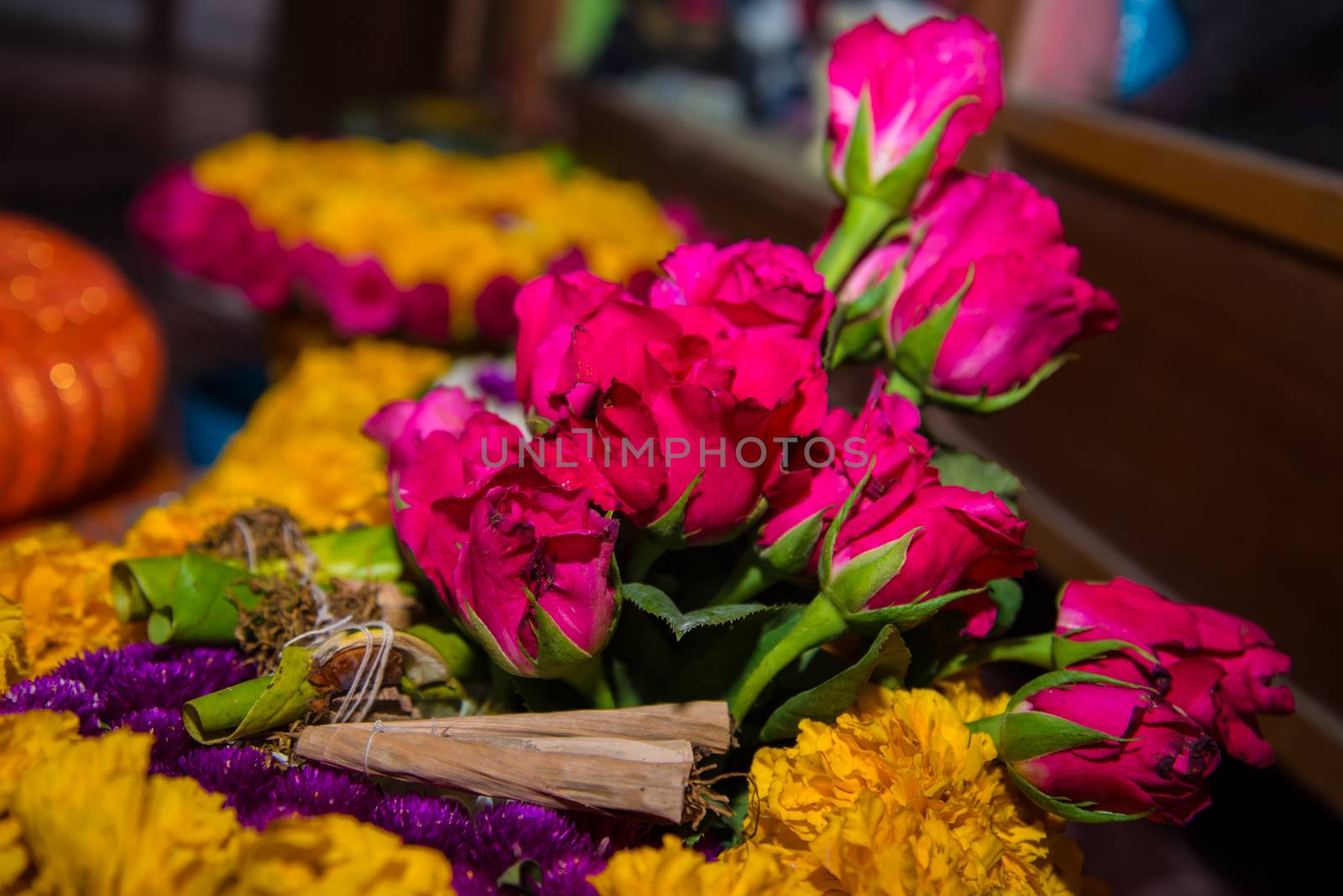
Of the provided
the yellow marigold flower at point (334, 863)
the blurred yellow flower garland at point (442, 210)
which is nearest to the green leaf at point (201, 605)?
the yellow marigold flower at point (334, 863)

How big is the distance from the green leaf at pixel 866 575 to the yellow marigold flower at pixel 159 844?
136mm

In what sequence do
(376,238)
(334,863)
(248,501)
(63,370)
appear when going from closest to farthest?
1. (334,863)
2. (248,501)
3. (376,238)
4. (63,370)

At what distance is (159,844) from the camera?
29 centimetres

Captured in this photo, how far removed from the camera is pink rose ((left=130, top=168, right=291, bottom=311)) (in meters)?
1.02

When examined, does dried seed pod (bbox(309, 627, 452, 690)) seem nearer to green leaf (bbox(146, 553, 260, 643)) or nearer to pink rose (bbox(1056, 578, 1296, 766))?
green leaf (bbox(146, 553, 260, 643))

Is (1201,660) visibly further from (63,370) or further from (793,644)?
(63,370)

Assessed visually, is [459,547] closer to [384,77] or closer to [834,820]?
[834,820]

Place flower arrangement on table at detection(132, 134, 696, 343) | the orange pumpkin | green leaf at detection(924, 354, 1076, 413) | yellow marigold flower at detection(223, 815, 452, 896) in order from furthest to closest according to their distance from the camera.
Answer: the orange pumpkin
flower arrangement on table at detection(132, 134, 696, 343)
green leaf at detection(924, 354, 1076, 413)
yellow marigold flower at detection(223, 815, 452, 896)

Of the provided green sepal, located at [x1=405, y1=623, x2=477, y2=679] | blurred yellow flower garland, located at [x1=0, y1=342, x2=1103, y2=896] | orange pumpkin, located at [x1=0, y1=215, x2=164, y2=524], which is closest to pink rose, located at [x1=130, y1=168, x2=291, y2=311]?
orange pumpkin, located at [x1=0, y1=215, x2=164, y2=524]

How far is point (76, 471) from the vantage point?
118cm

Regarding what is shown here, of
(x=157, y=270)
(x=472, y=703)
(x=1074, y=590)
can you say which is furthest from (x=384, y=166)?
(x=157, y=270)

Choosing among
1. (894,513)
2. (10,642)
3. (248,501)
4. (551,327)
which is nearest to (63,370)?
(248,501)

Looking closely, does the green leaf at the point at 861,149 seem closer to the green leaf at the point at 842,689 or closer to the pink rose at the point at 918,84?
the pink rose at the point at 918,84

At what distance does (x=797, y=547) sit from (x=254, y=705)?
0.18 metres
